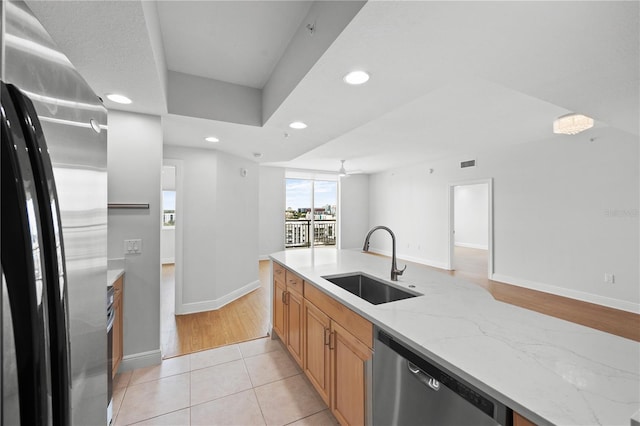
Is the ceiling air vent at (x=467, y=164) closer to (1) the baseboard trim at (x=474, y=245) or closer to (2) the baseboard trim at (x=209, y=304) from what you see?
(1) the baseboard trim at (x=474, y=245)

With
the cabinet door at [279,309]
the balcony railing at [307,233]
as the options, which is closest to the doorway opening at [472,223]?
the balcony railing at [307,233]

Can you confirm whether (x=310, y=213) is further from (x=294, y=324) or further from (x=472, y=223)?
(x=472, y=223)

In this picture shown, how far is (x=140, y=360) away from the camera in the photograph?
244cm

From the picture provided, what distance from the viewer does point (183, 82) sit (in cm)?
252

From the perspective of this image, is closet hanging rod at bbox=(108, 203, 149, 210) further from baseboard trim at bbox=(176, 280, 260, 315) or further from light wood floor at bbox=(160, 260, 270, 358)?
baseboard trim at bbox=(176, 280, 260, 315)

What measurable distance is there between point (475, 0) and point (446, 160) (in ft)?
18.4

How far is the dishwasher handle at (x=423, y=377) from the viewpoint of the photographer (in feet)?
3.38

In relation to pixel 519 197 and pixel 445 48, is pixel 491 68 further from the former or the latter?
pixel 519 197

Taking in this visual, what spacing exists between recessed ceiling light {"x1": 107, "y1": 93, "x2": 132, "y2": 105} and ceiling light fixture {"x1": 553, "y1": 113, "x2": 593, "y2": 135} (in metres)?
4.64

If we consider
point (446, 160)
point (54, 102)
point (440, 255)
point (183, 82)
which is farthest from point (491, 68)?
point (440, 255)

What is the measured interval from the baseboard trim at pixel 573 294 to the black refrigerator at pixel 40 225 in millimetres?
5885

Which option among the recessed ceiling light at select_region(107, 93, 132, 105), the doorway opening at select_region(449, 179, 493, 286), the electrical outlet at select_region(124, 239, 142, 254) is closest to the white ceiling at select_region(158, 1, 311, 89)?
the recessed ceiling light at select_region(107, 93, 132, 105)

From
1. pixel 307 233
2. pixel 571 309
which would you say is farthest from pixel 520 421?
pixel 307 233

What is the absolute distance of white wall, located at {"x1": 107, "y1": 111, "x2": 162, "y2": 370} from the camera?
7.87ft
